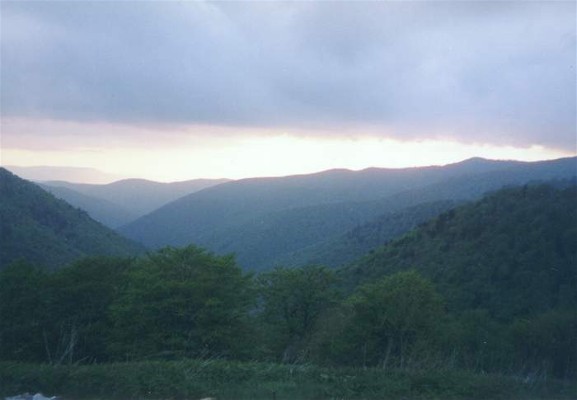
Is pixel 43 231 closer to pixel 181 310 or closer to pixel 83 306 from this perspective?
pixel 83 306

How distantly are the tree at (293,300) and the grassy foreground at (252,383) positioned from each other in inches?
672

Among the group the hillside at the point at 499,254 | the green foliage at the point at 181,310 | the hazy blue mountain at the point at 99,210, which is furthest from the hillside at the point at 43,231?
the hazy blue mountain at the point at 99,210

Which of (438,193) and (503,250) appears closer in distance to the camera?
(503,250)

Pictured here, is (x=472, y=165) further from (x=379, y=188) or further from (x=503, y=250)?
(x=503, y=250)

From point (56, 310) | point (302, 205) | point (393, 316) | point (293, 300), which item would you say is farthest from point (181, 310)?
point (302, 205)

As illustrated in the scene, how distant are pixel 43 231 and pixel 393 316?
138 feet

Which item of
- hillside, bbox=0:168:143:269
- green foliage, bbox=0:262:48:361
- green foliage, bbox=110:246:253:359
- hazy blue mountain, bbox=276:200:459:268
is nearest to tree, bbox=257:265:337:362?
green foliage, bbox=110:246:253:359

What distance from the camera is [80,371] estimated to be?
41.0ft

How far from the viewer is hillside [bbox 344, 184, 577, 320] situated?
38594 mm

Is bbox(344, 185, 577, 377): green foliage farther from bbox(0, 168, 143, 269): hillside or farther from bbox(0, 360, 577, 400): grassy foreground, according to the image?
bbox(0, 168, 143, 269): hillside

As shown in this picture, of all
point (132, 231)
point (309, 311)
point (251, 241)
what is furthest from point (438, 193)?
point (309, 311)

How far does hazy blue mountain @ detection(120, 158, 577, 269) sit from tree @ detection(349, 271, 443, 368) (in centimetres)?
6449

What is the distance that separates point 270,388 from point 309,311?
20311 millimetres

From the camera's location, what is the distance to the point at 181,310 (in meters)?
22.8
